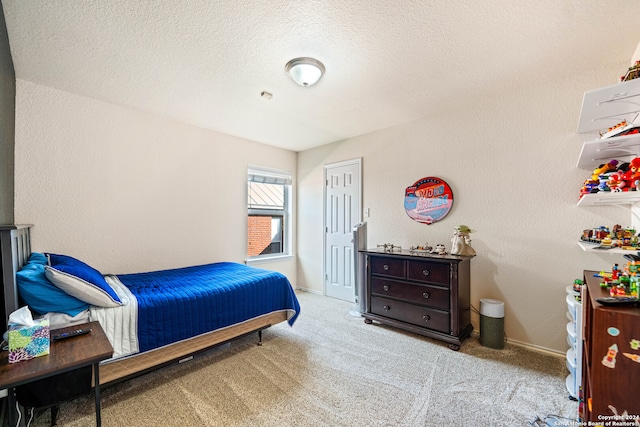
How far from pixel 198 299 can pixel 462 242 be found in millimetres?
2535

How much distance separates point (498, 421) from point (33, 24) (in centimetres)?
384

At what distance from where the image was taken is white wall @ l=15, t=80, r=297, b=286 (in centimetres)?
244

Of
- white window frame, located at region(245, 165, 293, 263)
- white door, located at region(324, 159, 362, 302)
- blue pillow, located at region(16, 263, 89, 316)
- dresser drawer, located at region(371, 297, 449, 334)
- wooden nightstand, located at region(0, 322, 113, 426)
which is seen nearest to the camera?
wooden nightstand, located at region(0, 322, 113, 426)

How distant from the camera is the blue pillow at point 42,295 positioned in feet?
5.19

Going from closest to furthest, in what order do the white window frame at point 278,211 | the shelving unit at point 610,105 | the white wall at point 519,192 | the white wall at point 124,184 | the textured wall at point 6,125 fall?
the shelving unit at point 610,105 → the textured wall at point 6,125 → the white wall at point 519,192 → the white wall at point 124,184 → the white window frame at point 278,211

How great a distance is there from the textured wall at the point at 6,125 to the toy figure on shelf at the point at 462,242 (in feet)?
11.9

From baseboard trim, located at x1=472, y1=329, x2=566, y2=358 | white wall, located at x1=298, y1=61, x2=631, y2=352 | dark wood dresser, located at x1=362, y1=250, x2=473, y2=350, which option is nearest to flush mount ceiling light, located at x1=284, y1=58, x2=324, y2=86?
white wall, located at x1=298, y1=61, x2=631, y2=352

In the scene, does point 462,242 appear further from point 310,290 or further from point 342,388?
point 310,290

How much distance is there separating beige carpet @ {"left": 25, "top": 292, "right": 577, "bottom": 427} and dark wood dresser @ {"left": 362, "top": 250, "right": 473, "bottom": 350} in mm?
180

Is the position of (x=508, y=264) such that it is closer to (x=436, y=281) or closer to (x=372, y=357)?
(x=436, y=281)

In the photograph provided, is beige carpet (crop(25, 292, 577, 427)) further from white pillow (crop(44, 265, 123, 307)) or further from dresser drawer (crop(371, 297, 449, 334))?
white pillow (crop(44, 265, 123, 307))

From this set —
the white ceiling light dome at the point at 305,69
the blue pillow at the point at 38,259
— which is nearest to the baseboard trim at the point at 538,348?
the white ceiling light dome at the point at 305,69

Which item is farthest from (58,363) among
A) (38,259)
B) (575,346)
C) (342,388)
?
(575,346)

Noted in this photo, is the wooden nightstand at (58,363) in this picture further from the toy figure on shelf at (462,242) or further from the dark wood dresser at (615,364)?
the toy figure on shelf at (462,242)
